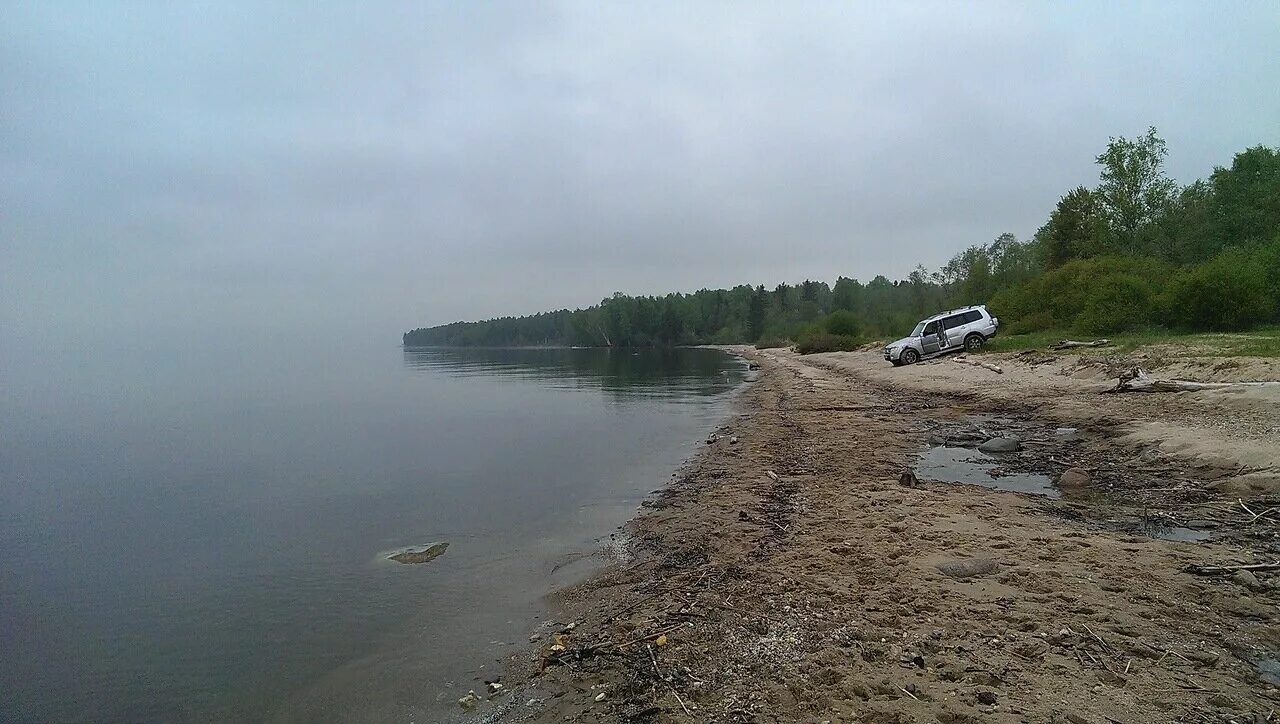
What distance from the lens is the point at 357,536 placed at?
11.1 m

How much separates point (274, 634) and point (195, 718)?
63.6 inches

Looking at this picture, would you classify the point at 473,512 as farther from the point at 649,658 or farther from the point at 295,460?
the point at 295,460

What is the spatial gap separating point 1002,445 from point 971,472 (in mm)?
1866

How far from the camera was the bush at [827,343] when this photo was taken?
6531 cm

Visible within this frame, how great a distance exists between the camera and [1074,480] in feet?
29.2

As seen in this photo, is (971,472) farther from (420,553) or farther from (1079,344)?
(1079,344)

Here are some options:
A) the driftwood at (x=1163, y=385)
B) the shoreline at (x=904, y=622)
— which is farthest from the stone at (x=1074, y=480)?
the driftwood at (x=1163, y=385)

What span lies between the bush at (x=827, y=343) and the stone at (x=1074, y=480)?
184 feet

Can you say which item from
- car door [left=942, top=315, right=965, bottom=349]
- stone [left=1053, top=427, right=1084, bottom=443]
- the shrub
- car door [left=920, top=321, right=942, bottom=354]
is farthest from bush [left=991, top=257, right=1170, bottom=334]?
the shrub

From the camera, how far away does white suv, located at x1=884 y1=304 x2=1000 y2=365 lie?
97.6ft

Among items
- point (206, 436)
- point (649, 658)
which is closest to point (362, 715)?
point (649, 658)

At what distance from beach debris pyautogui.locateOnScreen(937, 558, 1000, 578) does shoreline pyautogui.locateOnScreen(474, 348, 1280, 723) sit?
0.08ft

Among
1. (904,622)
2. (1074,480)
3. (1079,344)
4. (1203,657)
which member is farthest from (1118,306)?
(904,622)

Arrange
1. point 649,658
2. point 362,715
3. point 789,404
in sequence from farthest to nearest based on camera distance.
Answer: point 789,404 < point 362,715 < point 649,658
